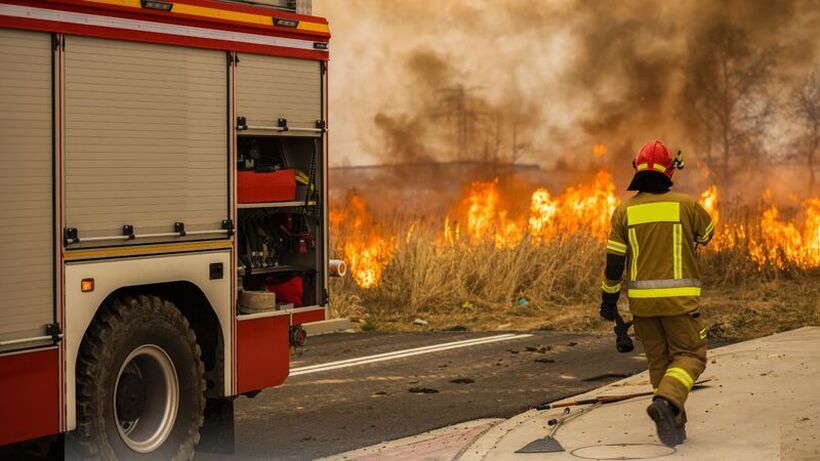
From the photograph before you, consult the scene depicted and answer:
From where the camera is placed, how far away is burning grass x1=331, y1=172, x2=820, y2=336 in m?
17.5

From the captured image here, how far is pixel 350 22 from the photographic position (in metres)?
26.1

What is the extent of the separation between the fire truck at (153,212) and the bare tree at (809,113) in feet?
55.6

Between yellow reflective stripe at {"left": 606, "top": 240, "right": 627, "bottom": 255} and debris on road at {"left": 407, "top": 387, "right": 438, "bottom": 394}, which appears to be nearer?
yellow reflective stripe at {"left": 606, "top": 240, "right": 627, "bottom": 255}

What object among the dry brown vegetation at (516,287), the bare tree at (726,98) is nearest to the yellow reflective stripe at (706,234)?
the dry brown vegetation at (516,287)

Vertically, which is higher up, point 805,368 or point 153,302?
point 153,302

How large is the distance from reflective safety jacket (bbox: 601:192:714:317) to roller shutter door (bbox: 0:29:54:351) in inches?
131

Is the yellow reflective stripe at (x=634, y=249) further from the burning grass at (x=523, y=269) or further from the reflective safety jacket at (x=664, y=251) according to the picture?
the burning grass at (x=523, y=269)

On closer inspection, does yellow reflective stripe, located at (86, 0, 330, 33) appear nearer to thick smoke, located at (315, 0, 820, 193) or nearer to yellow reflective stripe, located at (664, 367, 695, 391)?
yellow reflective stripe, located at (664, 367, 695, 391)

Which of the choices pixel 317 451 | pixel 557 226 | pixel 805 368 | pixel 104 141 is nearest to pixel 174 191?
pixel 104 141

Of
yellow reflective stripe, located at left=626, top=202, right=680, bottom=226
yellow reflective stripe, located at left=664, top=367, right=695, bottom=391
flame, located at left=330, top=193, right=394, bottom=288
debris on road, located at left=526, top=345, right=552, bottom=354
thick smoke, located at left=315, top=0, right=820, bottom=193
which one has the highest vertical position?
thick smoke, located at left=315, top=0, right=820, bottom=193

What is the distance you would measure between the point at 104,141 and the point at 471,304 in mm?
10629

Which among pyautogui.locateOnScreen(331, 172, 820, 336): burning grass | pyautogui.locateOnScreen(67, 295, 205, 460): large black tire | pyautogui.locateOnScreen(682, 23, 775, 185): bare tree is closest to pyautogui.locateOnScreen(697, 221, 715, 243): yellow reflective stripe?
pyautogui.locateOnScreen(67, 295, 205, 460): large black tire

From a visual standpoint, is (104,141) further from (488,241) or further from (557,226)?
(557,226)

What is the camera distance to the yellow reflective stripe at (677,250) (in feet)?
28.3
